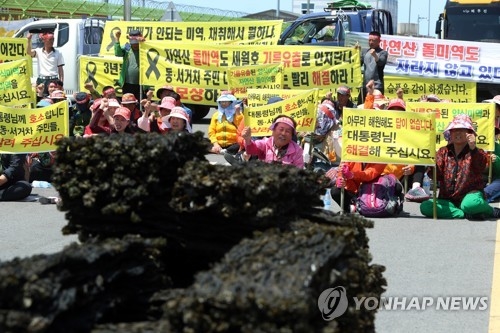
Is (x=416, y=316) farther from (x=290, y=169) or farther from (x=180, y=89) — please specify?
(x=180, y=89)

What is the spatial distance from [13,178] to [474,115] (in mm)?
5930

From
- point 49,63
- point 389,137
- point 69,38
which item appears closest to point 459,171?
point 389,137

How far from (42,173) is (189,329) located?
10827mm

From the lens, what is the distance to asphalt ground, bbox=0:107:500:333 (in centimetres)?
745

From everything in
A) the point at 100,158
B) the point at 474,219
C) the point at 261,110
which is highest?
the point at 100,158

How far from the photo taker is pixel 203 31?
19953 millimetres

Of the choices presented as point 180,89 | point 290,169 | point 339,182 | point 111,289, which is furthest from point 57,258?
point 180,89

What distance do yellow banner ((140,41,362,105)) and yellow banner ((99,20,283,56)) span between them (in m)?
1.47

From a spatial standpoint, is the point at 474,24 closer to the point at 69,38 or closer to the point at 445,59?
the point at 445,59

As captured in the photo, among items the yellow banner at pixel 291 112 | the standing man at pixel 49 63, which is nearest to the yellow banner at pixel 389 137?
the yellow banner at pixel 291 112

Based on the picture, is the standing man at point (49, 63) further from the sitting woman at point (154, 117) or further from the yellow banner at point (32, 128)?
the yellow banner at point (32, 128)

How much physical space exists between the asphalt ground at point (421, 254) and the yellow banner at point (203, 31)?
6.86 meters

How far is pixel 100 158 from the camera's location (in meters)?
4.71

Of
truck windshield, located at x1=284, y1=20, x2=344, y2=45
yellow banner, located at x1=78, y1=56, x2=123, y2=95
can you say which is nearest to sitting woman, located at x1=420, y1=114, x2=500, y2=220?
yellow banner, located at x1=78, y1=56, x2=123, y2=95
